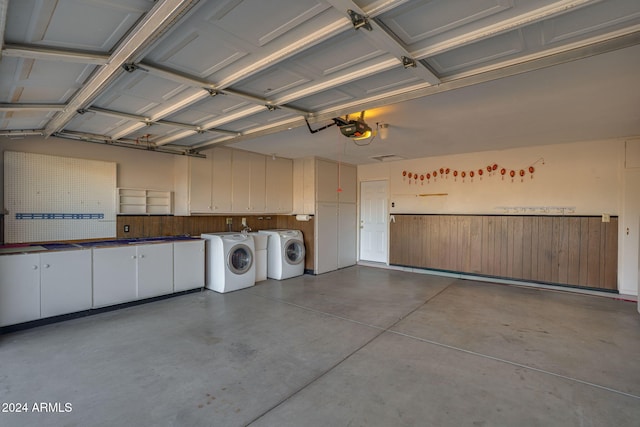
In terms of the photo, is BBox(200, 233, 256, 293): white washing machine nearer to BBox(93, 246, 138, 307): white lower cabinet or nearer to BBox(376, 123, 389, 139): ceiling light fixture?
BBox(93, 246, 138, 307): white lower cabinet

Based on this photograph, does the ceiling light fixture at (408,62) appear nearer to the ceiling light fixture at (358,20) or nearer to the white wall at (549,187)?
the ceiling light fixture at (358,20)

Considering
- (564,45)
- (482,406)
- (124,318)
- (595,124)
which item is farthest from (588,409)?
(124,318)

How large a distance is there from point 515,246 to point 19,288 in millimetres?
6929

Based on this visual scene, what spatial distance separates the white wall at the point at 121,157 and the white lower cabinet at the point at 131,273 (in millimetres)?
1204

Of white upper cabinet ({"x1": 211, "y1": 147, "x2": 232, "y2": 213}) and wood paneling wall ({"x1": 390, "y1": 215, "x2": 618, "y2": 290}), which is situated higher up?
white upper cabinet ({"x1": 211, "y1": 147, "x2": 232, "y2": 213})

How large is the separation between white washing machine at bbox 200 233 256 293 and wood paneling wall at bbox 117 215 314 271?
418 millimetres

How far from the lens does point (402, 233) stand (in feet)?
22.0

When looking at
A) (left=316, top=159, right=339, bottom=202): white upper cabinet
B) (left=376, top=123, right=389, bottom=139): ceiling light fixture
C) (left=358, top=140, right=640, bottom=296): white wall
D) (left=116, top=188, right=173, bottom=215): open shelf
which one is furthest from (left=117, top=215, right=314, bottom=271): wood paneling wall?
(left=376, top=123, right=389, bottom=139): ceiling light fixture

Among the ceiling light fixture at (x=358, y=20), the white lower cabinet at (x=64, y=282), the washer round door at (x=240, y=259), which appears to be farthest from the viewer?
the washer round door at (x=240, y=259)

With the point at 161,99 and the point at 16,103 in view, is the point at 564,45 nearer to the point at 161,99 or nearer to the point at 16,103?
the point at 161,99

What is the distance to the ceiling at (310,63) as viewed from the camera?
5.41ft

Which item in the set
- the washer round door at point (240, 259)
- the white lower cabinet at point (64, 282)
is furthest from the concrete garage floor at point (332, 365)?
the washer round door at point (240, 259)

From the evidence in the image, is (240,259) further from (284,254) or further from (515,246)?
(515,246)

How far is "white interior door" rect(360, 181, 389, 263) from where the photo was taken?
23.1 feet
